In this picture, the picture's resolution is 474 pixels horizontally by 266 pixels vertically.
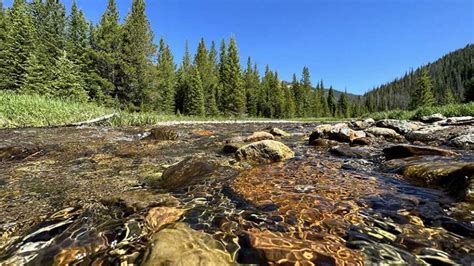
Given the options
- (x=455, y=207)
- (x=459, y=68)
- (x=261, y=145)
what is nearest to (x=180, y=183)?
(x=261, y=145)

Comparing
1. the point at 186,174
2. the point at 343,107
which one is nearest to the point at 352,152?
the point at 186,174

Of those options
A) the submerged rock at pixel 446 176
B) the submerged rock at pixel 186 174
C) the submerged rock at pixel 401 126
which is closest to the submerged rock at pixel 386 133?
the submerged rock at pixel 401 126

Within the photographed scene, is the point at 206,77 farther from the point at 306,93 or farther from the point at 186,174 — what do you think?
the point at 186,174

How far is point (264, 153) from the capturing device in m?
6.26

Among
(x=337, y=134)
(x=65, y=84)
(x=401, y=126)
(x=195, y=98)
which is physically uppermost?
(x=65, y=84)

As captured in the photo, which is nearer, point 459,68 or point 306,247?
point 306,247

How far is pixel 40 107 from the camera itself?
50.9 ft

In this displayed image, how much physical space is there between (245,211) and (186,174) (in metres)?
1.87

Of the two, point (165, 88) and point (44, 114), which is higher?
point (165, 88)

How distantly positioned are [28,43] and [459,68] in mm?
175662

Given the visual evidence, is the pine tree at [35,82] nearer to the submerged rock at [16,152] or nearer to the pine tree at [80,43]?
the pine tree at [80,43]

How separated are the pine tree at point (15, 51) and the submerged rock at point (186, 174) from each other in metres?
38.8

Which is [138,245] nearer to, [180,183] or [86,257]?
[86,257]

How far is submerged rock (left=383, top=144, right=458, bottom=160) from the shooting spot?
234 inches
